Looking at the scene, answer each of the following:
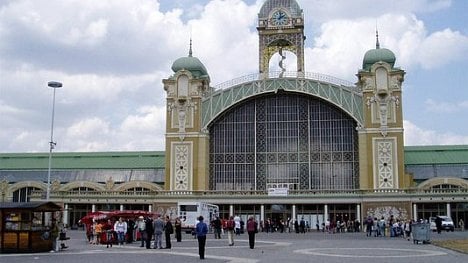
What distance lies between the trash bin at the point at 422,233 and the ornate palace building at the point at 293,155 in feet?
112

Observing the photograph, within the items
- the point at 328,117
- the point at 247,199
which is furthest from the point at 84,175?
the point at 328,117

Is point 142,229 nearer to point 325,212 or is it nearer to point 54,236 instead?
point 54,236

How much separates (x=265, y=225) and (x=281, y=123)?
15.0 m

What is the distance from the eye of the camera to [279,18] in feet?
287

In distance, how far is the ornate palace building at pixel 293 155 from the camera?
76125 mm

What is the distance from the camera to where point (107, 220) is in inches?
1770

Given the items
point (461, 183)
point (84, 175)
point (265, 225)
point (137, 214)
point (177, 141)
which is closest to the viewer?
point (137, 214)

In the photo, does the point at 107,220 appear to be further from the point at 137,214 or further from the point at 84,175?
the point at 84,175

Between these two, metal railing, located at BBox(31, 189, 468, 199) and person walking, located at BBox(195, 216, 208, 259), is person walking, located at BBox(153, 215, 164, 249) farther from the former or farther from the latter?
metal railing, located at BBox(31, 189, 468, 199)

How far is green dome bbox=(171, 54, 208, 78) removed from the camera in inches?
3346

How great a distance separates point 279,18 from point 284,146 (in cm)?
1825

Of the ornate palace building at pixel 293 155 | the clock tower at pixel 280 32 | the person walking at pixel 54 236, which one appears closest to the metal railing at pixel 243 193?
the ornate palace building at pixel 293 155

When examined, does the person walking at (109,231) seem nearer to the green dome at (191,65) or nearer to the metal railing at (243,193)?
the metal railing at (243,193)

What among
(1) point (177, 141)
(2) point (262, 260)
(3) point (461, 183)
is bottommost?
(2) point (262, 260)
